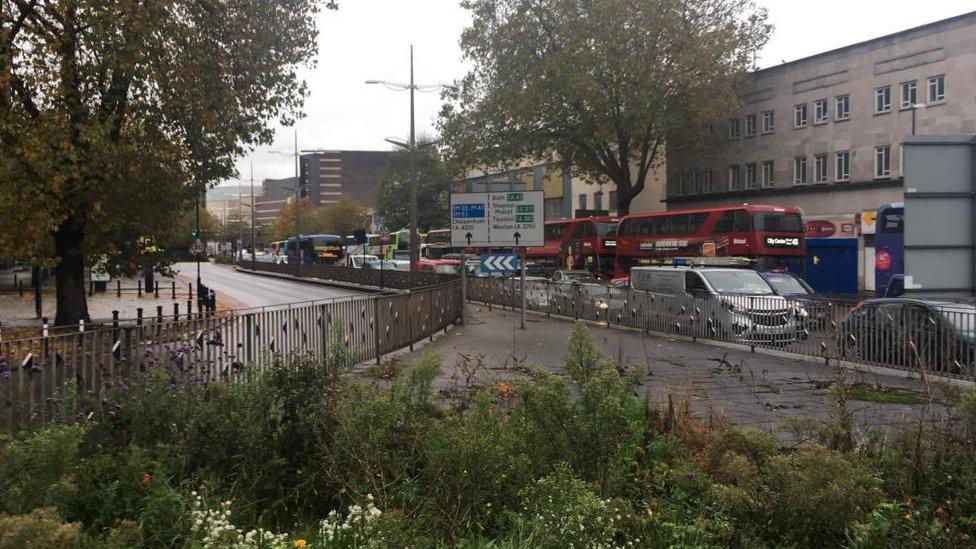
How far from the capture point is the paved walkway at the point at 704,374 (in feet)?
32.3

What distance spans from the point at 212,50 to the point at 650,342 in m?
12.7

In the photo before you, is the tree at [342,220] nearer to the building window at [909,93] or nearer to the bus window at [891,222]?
the building window at [909,93]

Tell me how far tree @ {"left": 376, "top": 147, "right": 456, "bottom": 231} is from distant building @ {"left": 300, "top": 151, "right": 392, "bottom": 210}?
261 feet

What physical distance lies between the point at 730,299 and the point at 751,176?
3559 cm

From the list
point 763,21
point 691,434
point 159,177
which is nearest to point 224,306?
point 159,177

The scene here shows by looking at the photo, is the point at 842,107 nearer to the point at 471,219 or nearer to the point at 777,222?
the point at 777,222

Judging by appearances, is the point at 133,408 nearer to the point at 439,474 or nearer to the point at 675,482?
the point at 439,474

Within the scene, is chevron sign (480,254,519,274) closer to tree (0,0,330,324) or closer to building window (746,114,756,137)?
tree (0,0,330,324)

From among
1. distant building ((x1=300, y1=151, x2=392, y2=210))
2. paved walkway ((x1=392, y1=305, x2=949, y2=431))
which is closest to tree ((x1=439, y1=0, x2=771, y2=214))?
paved walkway ((x1=392, y1=305, x2=949, y2=431))

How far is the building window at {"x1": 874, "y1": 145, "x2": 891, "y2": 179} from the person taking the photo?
141 ft

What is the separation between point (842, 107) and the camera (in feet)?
151

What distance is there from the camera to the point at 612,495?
5551 mm

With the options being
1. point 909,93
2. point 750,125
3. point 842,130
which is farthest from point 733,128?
point 909,93

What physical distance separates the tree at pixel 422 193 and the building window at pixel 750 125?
40674mm
